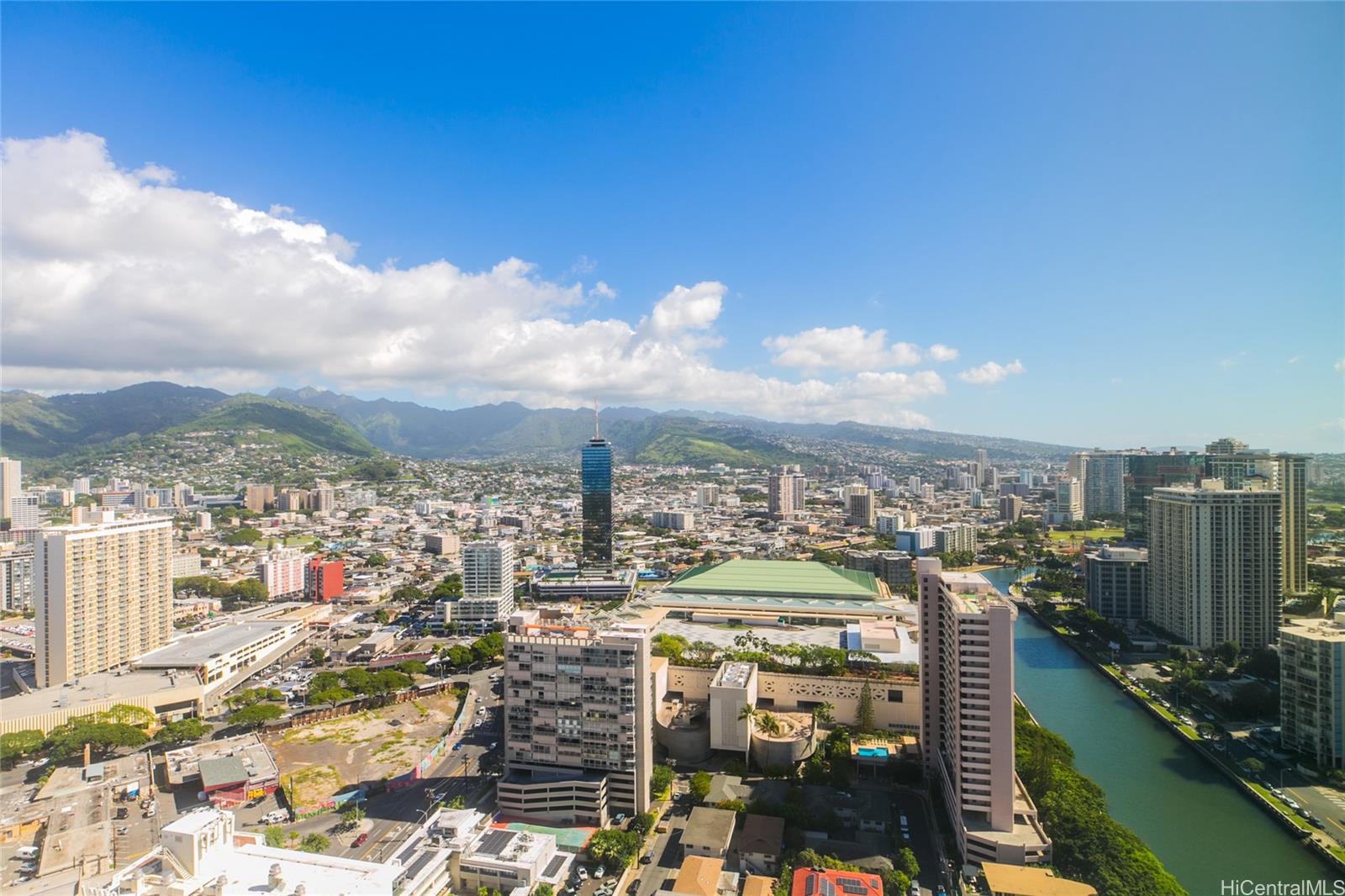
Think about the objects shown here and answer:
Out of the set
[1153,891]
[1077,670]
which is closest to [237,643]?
[1153,891]

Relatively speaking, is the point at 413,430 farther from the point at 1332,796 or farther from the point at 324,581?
the point at 1332,796

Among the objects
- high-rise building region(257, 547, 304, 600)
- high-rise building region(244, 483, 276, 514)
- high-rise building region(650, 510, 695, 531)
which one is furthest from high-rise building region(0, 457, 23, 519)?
high-rise building region(650, 510, 695, 531)

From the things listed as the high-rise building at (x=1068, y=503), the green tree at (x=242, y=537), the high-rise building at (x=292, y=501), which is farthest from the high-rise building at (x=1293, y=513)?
the high-rise building at (x=292, y=501)

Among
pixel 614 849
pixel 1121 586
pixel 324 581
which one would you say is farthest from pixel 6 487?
pixel 1121 586

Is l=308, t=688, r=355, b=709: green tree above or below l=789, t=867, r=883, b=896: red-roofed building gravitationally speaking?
below

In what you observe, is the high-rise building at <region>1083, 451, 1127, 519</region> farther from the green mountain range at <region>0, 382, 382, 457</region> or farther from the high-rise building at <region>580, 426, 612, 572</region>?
the green mountain range at <region>0, 382, 382, 457</region>

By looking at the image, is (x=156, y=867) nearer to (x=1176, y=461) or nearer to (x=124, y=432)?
(x=1176, y=461)
